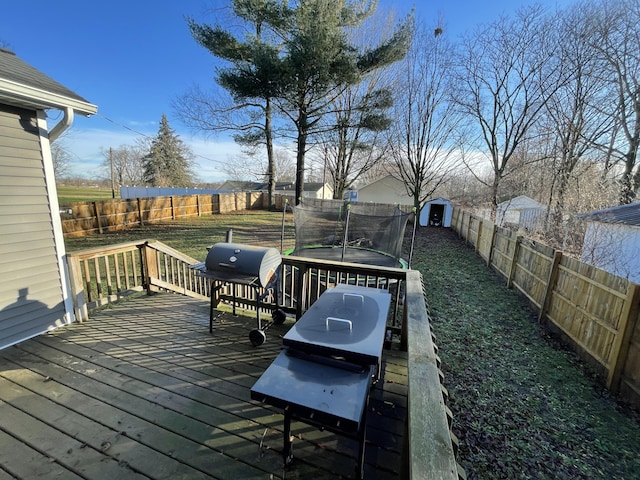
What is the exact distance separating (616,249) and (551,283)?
3724 mm

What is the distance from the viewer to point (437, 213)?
18359 millimetres

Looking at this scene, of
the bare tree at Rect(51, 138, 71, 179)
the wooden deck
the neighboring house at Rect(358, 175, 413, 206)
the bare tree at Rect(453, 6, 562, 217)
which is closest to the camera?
the wooden deck

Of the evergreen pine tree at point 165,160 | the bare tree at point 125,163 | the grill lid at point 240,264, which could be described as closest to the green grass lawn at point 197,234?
Answer: the grill lid at point 240,264

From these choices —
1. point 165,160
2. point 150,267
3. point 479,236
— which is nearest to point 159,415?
point 150,267

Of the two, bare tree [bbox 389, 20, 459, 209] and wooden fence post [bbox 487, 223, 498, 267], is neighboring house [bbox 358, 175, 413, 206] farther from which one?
wooden fence post [bbox 487, 223, 498, 267]

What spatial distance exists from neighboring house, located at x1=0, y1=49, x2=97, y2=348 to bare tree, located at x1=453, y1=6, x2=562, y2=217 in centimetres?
1572

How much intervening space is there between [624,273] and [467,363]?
5919 mm

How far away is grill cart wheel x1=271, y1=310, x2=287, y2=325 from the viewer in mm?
3416

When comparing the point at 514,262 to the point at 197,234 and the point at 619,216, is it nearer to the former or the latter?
the point at 619,216

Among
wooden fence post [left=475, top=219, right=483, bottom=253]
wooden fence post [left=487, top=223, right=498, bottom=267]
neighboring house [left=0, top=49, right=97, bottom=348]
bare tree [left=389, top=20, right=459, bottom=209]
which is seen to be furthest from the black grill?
bare tree [left=389, top=20, right=459, bottom=209]

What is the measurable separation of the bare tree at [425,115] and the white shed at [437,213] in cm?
242

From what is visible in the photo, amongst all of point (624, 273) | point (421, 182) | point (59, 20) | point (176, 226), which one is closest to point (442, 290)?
point (624, 273)

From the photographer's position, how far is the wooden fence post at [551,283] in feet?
16.0

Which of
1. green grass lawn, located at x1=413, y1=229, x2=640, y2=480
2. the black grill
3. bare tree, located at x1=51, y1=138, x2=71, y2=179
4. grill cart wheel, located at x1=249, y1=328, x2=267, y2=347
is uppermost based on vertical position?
bare tree, located at x1=51, y1=138, x2=71, y2=179
